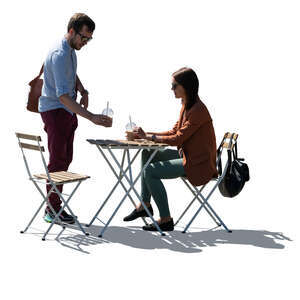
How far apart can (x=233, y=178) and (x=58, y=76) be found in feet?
6.95

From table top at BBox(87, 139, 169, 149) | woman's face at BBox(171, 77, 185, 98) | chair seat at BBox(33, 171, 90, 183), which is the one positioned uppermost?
woman's face at BBox(171, 77, 185, 98)

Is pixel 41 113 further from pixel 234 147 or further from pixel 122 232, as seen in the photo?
pixel 234 147

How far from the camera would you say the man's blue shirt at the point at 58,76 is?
6062 millimetres

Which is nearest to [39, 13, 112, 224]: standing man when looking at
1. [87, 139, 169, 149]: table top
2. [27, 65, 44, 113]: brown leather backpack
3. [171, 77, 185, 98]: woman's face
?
[27, 65, 44, 113]: brown leather backpack

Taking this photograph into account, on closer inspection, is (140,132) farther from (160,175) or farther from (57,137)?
(57,137)

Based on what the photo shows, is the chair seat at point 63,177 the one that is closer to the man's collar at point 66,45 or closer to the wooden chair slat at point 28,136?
the wooden chair slat at point 28,136

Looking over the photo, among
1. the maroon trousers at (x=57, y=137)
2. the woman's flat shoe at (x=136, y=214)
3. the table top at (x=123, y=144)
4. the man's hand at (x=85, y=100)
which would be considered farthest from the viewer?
the man's hand at (x=85, y=100)

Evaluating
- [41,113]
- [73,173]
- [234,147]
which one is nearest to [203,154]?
[234,147]

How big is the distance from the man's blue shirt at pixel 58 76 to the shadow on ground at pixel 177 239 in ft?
4.58

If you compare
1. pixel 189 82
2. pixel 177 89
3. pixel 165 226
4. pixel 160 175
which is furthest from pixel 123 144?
pixel 165 226

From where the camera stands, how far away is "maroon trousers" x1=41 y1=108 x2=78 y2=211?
20.7ft

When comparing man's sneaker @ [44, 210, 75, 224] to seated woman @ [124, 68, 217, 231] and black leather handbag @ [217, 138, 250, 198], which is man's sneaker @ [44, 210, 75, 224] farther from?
black leather handbag @ [217, 138, 250, 198]

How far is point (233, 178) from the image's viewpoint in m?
6.08

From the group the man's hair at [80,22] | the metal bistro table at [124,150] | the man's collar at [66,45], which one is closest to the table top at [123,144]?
the metal bistro table at [124,150]
